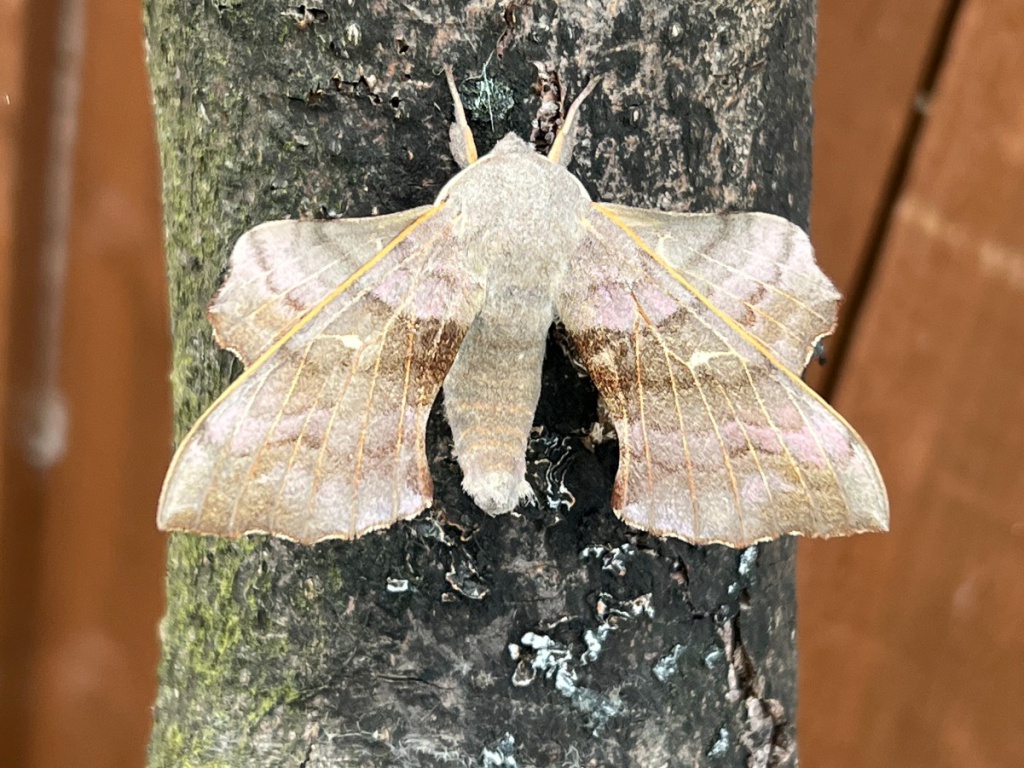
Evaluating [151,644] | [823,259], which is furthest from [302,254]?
[151,644]

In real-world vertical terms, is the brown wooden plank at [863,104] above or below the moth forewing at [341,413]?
above

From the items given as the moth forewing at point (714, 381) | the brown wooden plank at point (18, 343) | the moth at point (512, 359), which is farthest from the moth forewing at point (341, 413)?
the brown wooden plank at point (18, 343)

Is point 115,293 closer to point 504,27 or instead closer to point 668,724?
point 504,27

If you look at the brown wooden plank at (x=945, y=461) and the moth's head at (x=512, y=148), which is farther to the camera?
the brown wooden plank at (x=945, y=461)

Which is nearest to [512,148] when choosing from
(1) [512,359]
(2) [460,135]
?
(2) [460,135]

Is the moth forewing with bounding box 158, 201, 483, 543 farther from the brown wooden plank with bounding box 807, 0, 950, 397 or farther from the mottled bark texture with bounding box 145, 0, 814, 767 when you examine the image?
the brown wooden plank with bounding box 807, 0, 950, 397

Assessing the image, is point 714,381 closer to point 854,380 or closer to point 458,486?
point 458,486

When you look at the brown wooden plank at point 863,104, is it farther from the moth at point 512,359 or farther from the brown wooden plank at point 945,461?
the moth at point 512,359
